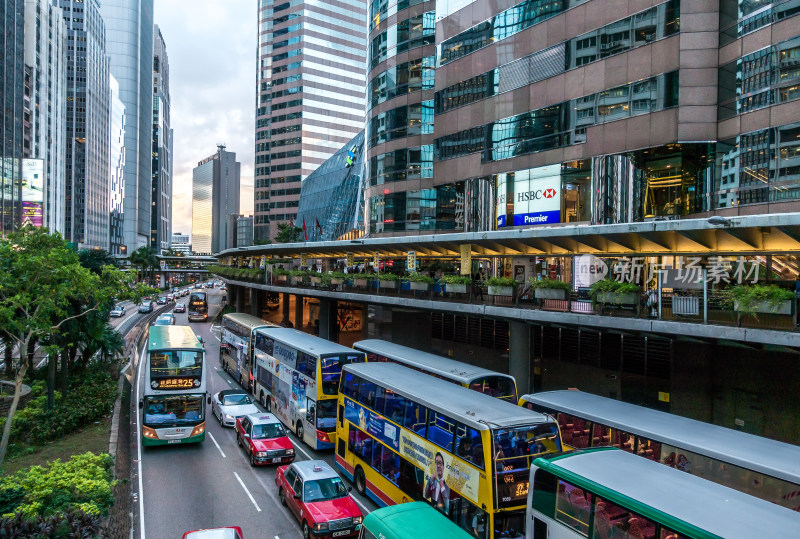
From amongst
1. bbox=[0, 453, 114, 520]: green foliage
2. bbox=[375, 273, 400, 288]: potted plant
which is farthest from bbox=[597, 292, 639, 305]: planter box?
bbox=[0, 453, 114, 520]: green foliage

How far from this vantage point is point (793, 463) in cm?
991

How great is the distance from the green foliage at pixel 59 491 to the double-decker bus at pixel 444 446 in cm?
684

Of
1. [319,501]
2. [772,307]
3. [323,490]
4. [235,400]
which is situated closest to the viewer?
[772,307]

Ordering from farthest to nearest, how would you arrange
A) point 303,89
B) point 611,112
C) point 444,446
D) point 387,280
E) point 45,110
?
point 303,89 < point 45,110 < point 387,280 < point 611,112 < point 444,446

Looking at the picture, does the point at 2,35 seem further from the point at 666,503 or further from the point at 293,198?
the point at 666,503

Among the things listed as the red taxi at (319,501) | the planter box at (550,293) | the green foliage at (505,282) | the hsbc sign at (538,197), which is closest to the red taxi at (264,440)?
the red taxi at (319,501)

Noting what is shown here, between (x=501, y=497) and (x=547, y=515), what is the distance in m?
1.16

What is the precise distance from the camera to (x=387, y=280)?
28828mm

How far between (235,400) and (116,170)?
168913 mm

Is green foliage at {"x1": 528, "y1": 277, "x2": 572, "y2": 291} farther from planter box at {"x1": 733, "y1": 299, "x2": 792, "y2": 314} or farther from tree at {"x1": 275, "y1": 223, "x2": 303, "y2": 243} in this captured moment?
tree at {"x1": 275, "y1": 223, "x2": 303, "y2": 243}

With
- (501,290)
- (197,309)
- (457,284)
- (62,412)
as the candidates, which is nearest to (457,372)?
(501,290)

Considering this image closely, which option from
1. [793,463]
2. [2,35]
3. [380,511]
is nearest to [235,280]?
[380,511]

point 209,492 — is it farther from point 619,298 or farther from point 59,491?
point 619,298

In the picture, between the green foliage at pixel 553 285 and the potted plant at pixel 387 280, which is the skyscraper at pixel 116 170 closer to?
the potted plant at pixel 387 280
